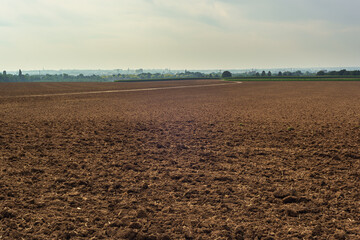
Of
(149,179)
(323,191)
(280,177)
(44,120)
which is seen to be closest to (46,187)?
(149,179)

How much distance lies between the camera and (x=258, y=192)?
704 centimetres

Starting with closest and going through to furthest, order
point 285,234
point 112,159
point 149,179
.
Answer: point 285,234 → point 149,179 → point 112,159

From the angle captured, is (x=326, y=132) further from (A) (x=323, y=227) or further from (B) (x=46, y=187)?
(B) (x=46, y=187)

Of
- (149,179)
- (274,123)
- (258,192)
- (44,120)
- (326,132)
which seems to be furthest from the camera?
(44,120)

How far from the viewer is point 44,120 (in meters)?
18.1

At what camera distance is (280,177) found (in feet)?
26.4

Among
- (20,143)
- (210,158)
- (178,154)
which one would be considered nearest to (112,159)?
(178,154)

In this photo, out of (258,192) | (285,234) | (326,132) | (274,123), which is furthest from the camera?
(274,123)

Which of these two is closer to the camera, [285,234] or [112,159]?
[285,234]

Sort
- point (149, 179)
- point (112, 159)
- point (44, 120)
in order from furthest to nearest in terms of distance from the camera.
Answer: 1. point (44, 120)
2. point (112, 159)
3. point (149, 179)

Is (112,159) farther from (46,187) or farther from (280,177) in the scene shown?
(280,177)

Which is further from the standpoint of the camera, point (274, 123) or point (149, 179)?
point (274, 123)

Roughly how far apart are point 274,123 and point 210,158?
822 centimetres

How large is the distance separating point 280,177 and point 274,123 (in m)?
9.04
